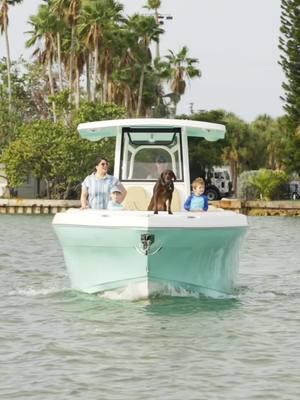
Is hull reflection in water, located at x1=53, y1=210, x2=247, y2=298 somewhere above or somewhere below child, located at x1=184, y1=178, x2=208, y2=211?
below

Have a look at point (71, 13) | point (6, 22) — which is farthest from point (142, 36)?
point (6, 22)

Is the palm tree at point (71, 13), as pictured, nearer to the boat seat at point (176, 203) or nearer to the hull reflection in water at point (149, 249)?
the boat seat at point (176, 203)

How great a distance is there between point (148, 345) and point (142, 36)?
72.7m

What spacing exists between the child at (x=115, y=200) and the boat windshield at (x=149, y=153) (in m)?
1.31

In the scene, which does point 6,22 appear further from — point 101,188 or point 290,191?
point 101,188

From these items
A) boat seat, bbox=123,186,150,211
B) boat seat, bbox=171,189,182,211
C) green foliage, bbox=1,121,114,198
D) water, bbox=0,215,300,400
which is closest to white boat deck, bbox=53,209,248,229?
water, bbox=0,215,300,400

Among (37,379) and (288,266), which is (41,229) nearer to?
(288,266)

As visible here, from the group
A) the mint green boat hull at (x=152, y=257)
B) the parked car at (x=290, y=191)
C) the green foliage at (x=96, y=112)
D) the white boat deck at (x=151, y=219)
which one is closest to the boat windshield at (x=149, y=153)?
the mint green boat hull at (x=152, y=257)

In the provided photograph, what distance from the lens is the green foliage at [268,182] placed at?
247 feet

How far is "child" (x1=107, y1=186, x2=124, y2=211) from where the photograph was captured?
60.1 feet

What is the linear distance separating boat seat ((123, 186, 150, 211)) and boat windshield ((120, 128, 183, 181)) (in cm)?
35

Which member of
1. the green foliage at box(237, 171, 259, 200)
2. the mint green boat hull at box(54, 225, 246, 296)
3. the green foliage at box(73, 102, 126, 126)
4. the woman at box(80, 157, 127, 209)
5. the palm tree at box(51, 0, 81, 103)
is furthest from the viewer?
the palm tree at box(51, 0, 81, 103)

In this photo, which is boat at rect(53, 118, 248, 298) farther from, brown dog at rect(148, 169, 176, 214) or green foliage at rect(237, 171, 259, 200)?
green foliage at rect(237, 171, 259, 200)

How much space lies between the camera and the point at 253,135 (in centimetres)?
9362
